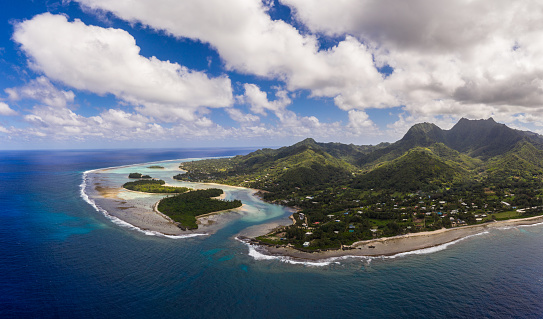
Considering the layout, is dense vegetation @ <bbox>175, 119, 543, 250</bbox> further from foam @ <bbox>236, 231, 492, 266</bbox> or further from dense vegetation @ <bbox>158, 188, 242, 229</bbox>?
dense vegetation @ <bbox>158, 188, 242, 229</bbox>

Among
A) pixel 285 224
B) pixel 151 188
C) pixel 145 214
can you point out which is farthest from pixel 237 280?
pixel 151 188

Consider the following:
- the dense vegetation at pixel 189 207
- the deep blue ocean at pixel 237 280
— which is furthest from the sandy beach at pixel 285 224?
the deep blue ocean at pixel 237 280

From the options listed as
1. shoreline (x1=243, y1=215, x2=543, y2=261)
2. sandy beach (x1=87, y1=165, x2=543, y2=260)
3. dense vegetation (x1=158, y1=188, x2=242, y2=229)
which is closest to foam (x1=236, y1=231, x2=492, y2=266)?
shoreline (x1=243, y1=215, x2=543, y2=261)

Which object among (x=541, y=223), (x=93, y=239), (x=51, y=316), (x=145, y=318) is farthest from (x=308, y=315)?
(x=541, y=223)

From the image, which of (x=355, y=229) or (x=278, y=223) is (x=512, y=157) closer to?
(x=355, y=229)

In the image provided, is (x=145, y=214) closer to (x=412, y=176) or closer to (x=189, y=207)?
(x=189, y=207)

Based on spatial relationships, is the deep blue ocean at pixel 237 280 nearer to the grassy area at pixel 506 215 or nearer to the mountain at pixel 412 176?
the grassy area at pixel 506 215
